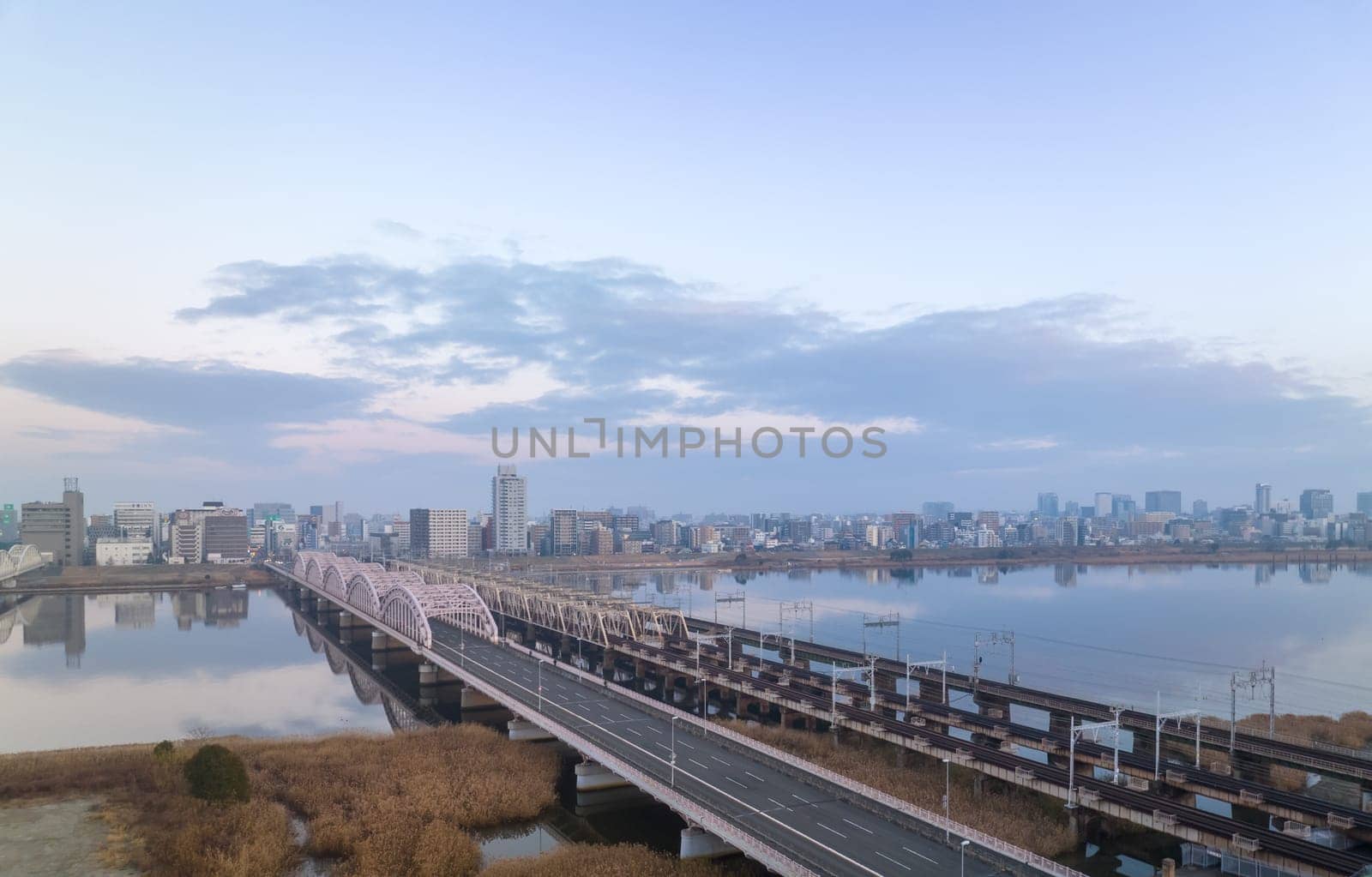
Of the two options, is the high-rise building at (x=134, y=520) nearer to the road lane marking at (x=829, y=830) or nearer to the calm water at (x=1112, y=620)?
the calm water at (x=1112, y=620)

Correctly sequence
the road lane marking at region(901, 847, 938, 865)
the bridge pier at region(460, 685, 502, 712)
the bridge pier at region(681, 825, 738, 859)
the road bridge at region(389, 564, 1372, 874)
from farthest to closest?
the bridge pier at region(460, 685, 502, 712)
the bridge pier at region(681, 825, 738, 859)
the road bridge at region(389, 564, 1372, 874)
the road lane marking at region(901, 847, 938, 865)

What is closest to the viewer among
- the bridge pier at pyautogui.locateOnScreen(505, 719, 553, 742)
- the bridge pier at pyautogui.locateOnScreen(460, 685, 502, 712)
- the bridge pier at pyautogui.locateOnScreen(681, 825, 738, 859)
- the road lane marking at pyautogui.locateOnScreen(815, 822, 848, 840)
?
the road lane marking at pyautogui.locateOnScreen(815, 822, 848, 840)

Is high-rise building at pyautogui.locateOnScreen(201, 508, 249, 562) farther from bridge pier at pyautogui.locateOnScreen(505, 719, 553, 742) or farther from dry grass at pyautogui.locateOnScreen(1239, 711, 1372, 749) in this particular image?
dry grass at pyautogui.locateOnScreen(1239, 711, 1372, 749)

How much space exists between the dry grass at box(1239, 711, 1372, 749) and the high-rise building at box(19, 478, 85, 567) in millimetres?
139546

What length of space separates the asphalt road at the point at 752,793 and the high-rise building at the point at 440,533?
134 meters

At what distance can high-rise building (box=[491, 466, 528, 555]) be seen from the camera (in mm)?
164500

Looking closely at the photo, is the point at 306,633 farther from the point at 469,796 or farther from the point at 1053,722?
the point at 1053,722

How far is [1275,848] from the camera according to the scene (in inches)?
705

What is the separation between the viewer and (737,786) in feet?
72.0

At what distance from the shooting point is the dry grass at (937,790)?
21.3 m

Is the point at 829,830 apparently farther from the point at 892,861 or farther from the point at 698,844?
the point at 698,844

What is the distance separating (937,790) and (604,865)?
10342 millimetres

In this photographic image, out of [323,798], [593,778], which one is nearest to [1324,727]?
[593,778]

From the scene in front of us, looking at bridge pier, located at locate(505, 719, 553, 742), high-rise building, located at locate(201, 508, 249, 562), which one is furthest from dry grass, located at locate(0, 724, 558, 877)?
high-rise building, located at locate(201, 508, 249, 562)
